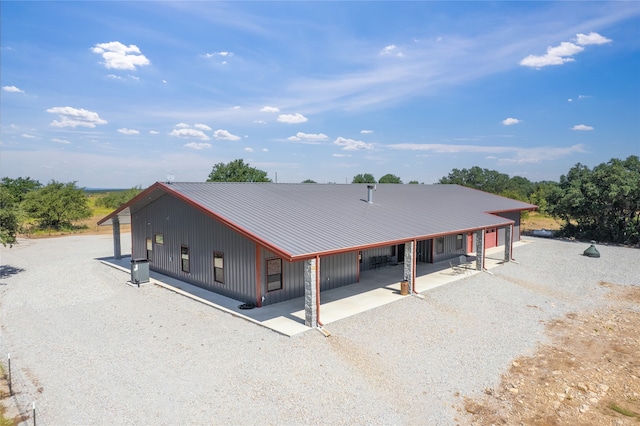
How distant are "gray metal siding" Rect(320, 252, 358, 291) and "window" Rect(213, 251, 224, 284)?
12.5ft

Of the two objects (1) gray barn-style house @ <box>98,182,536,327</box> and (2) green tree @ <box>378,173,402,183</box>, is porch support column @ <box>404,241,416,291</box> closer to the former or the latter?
(1) gray barn-style house @ <box>98,182,536,327</box>

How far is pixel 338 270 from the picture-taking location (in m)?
15.7

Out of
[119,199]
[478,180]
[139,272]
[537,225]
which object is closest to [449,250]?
[139,272]

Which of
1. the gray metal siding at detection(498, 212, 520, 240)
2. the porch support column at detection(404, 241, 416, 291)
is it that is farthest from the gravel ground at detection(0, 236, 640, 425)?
the gray metal siding at detection(498, 212, 520, 240)

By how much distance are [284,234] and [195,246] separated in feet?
16.9

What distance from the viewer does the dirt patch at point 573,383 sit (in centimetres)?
721

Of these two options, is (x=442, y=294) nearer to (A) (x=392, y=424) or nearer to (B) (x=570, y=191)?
(A) (x=392, y=424)

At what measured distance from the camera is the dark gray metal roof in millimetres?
12719

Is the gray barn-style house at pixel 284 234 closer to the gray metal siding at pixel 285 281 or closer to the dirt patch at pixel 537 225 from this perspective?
the gray metal siding at pixel 285 281

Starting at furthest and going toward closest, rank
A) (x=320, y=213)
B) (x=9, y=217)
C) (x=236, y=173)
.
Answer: (x=236, y=173), (x=9, y=217), (x=320, y=213)

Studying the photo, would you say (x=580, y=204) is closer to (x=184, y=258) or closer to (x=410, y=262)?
(x=410, y=262)

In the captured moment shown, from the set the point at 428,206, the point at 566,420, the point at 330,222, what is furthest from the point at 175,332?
the point at 428,206

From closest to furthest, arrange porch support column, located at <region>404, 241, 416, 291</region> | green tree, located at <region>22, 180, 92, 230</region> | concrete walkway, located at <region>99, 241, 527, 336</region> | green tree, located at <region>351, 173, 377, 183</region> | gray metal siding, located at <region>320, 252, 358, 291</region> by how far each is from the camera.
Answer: concrete walkway, located at <region>99, 241, 527, 336</region>, porch support column, located at <region>404, 241, 416, 291</region>, gray metal siding, located at <region>320, 252, 358, 291</region>, green tree, located at <region>22, 180, 92, 230</region>, green tree, located at <region>351, 173, 377, 183</region>

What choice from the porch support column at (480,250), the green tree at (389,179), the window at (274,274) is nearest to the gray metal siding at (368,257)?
the porch support column at (480,250)
